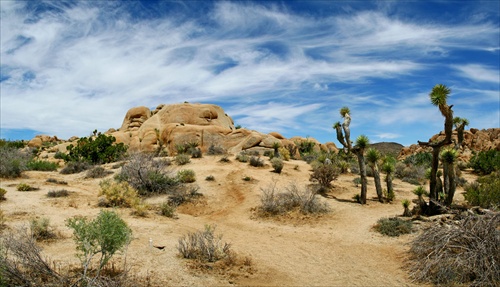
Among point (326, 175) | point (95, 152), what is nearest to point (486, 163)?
Answer: point (326, 175)

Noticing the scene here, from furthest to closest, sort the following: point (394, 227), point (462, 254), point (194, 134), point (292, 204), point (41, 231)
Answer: point (194, 134) → point (292, 204) → point (394, 227) → point (41, 231) → point (462, 254)

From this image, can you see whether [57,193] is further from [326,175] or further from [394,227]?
[394,227]

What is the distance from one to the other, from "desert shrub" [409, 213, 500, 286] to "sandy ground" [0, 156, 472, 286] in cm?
58

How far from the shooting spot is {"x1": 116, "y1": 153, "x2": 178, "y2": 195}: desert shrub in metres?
16.8

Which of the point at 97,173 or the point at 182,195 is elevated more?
the point at 97,173

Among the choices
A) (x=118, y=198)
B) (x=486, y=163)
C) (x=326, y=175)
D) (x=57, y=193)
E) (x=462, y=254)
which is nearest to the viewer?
(x=462, y=254)

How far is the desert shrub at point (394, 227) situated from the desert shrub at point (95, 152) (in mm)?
21117

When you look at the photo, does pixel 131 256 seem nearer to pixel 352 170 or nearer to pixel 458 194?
pixel 458 194

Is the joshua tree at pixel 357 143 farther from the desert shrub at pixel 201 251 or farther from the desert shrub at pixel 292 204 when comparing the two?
the desert shrub at pixel 201 251

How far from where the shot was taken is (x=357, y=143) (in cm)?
1622

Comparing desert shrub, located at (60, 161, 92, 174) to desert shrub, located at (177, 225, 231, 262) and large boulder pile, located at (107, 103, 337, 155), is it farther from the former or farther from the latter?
desert shrub, located at (177, 225, 231, 262)

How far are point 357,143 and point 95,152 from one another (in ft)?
67.3

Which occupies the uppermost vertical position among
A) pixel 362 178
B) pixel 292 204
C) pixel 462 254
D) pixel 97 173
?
pixel 362 178

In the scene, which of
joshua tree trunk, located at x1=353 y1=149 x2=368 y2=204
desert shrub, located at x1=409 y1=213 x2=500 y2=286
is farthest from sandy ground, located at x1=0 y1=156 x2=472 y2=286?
desert shrub, located at x1=409 y1=213 x2=500 y2=286
